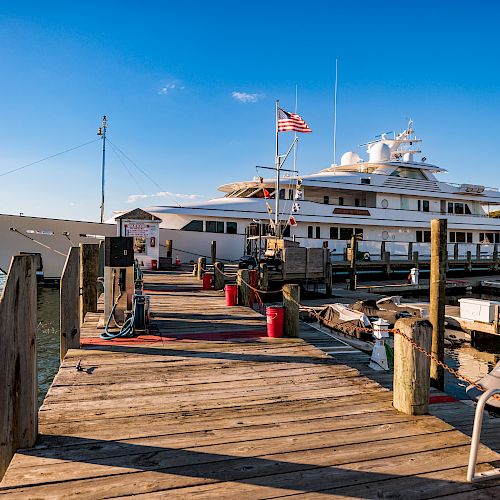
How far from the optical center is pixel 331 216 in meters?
28.1

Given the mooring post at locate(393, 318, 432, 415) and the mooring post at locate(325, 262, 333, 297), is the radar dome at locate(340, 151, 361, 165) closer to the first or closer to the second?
the mooring post at locate(325, 262, 333, 297)

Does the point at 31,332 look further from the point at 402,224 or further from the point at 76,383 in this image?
the point at 402,224

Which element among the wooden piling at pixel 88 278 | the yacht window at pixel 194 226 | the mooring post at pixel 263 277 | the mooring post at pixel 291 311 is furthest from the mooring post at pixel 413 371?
the yacht window at pixel 194 226

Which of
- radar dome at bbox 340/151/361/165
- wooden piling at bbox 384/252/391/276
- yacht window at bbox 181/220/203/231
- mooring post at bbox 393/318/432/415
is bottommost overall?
mooring post at bbox 393/318/432/415

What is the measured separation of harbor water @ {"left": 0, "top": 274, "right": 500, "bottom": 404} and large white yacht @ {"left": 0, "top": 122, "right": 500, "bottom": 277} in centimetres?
635

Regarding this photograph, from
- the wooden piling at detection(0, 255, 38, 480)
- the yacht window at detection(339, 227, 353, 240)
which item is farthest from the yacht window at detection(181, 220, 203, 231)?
the wooden piling at detection(0, 255, 38, 480)

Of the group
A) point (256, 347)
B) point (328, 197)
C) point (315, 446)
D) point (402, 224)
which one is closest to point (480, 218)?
point (402, 224)

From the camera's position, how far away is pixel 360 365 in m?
8.09

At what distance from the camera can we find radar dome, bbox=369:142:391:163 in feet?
115

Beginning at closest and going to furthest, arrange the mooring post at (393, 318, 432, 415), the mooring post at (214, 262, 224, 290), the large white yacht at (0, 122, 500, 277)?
the mooring post at (393, 318, 432, 415)
the mooring post at (214, 262, 224, 290)
the large white yacht at (0, 122, 500, 277)

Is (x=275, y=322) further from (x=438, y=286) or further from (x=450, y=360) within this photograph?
(x=450, y=360)

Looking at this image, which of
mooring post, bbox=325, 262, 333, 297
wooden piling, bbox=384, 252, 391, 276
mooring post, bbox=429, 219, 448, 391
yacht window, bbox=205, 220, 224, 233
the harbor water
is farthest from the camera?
wooden piling, bbox=384, 252, 391, 276

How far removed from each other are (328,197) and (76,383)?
2695cm

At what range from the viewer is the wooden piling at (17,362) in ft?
10.3
